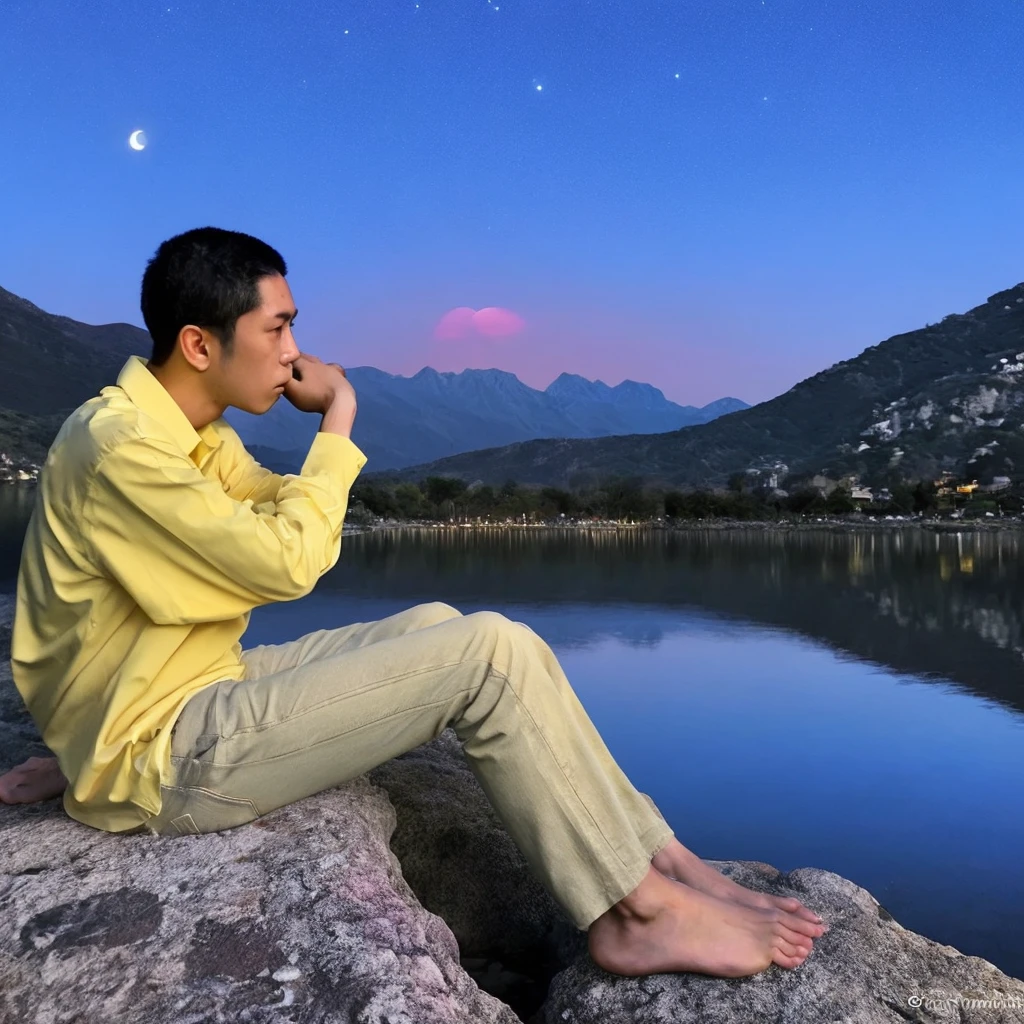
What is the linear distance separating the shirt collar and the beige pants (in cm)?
54

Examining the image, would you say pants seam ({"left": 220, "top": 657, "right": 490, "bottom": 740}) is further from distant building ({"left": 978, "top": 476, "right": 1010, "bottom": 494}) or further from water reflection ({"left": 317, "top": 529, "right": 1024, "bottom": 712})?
distant building ({"left": 978, "top": 476, "right": 1010, "bottom": 494})

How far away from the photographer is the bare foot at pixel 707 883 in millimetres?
1863

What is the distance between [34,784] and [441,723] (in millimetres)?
1014

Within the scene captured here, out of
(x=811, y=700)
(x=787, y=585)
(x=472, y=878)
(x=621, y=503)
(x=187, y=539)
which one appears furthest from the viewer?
(x=621, y=503)

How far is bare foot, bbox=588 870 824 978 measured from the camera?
1.70 metres

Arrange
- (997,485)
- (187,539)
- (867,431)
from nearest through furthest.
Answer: (187,539), (997,485), (867,431)

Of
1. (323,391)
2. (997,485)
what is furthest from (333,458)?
Result: (997,485)

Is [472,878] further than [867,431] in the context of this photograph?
No

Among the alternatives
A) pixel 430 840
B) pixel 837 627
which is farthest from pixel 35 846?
pixel 837 627

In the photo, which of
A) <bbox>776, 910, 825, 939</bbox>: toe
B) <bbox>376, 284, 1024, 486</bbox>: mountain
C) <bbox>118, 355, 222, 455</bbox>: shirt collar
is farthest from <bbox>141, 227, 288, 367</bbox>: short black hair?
<bbox>376, 284, 1024, 486</bbox>: mountain

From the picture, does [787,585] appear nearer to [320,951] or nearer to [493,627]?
[493,627]

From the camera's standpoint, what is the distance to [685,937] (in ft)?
5.61

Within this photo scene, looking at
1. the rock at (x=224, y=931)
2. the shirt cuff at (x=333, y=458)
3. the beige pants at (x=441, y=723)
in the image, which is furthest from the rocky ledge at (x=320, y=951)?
the shirt cuff at (x=333, y=458)

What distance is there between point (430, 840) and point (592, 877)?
0.88 metres
